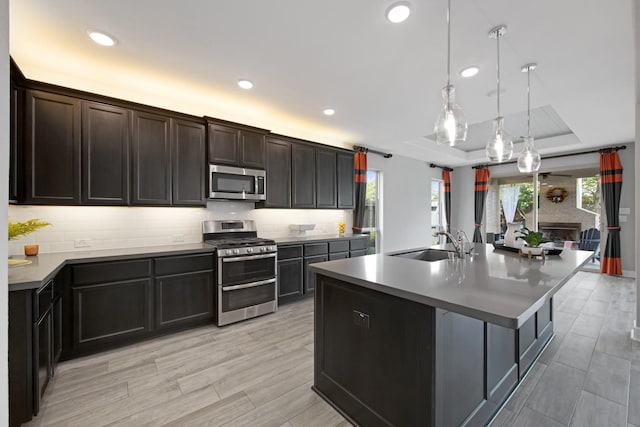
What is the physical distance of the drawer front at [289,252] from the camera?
3801 mm

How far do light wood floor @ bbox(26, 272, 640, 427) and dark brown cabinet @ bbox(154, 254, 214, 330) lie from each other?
0.64 feet

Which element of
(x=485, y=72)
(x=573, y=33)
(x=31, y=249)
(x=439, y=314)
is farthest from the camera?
(x=485, y=72)

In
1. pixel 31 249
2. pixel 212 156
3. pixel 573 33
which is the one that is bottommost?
pixel 31 249

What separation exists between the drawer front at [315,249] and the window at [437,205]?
4.46 meters

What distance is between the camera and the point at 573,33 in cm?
212

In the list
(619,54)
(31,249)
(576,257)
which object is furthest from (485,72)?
(31,249)

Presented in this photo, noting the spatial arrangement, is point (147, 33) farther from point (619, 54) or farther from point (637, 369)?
point (637, 369)

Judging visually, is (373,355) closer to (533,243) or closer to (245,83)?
(533,243)

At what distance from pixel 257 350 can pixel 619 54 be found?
14.0 ft

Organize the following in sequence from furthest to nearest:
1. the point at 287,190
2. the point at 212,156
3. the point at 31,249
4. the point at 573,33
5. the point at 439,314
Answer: the point at 287,190, the point at 212,156, the point at 31,249, the point at 573,33, the point at 439,314

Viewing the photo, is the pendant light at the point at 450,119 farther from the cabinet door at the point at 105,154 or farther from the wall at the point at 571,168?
the wall at the point at 571,168

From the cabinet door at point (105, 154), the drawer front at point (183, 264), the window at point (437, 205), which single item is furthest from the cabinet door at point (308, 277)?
the window at point (437, 205)

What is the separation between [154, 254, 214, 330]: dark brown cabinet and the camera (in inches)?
111

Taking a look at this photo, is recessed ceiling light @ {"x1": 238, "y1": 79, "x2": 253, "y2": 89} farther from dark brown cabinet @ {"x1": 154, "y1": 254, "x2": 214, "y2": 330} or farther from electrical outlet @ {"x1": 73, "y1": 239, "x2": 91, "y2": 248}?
electrical outlet @ {"x1": 73, "y1": 239, "x2": 91, "y2": 248}
